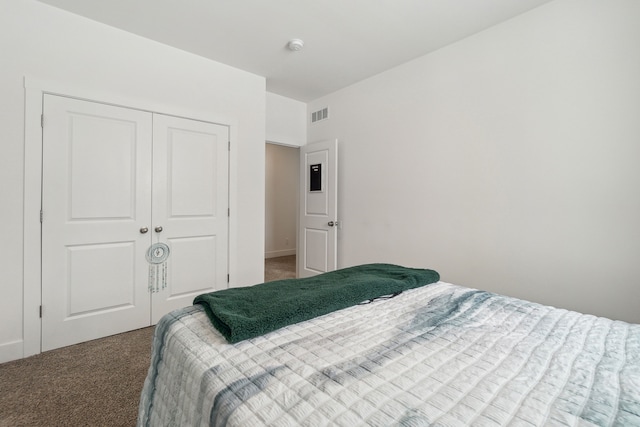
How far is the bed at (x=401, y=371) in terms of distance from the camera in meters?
0.65

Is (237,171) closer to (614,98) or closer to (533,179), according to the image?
(533,179)

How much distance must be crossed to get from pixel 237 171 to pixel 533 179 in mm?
2761

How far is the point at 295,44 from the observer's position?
2688 millimetres

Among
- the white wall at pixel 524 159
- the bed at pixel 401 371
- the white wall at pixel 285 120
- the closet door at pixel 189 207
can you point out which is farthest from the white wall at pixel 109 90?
the bed at pixel 401 371

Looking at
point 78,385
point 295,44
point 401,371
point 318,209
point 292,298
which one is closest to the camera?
point 401,371

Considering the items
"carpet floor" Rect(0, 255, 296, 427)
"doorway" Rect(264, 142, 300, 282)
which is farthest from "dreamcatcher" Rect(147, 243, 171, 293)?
"doorway" Rect(264, 142, 300, 282)

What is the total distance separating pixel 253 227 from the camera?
132 inches

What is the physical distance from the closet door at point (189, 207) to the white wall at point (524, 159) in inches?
68.7

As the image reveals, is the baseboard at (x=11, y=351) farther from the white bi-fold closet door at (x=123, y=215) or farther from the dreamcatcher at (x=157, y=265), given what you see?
the dreamcatcher at (x=157, y=265)

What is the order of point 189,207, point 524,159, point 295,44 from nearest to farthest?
1. point 524,159
2. point 295,44
3. point 189,207

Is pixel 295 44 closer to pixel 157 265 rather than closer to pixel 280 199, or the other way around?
pixel 157 265

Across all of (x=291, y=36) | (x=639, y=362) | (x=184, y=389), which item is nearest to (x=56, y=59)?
(x=291, y=36)

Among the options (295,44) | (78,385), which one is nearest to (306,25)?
(295,44)

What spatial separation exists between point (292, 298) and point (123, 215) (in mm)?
2087
